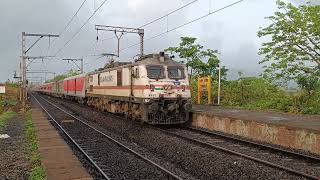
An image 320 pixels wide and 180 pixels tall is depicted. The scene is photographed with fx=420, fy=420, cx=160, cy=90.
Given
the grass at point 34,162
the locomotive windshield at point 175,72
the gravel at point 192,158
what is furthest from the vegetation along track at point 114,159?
the locomotive windshield at point 175,72

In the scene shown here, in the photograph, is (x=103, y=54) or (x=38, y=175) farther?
(x=103, y=54)

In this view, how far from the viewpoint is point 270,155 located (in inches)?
483

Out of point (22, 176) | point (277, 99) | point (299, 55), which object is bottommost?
point (22, 176)

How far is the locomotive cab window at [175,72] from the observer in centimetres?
1967

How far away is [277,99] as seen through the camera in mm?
22344

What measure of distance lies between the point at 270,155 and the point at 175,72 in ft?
27.7

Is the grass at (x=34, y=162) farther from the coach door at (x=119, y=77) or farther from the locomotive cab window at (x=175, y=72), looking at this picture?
the coach door at (x=119, y=77)

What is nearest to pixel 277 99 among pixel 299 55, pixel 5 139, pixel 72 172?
pixel 299 55

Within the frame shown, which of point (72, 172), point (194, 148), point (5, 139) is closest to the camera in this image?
point (72, 172)

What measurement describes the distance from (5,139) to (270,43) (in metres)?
14.3

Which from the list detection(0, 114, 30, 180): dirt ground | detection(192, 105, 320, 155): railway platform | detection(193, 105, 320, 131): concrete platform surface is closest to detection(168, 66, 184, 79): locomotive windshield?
detection(192, 105, 320, 155): railway platform

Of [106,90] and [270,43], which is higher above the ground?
[270,43]

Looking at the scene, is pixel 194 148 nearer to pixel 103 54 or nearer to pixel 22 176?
pixel 22 176

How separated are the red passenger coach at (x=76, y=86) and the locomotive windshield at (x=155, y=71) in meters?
17.5
